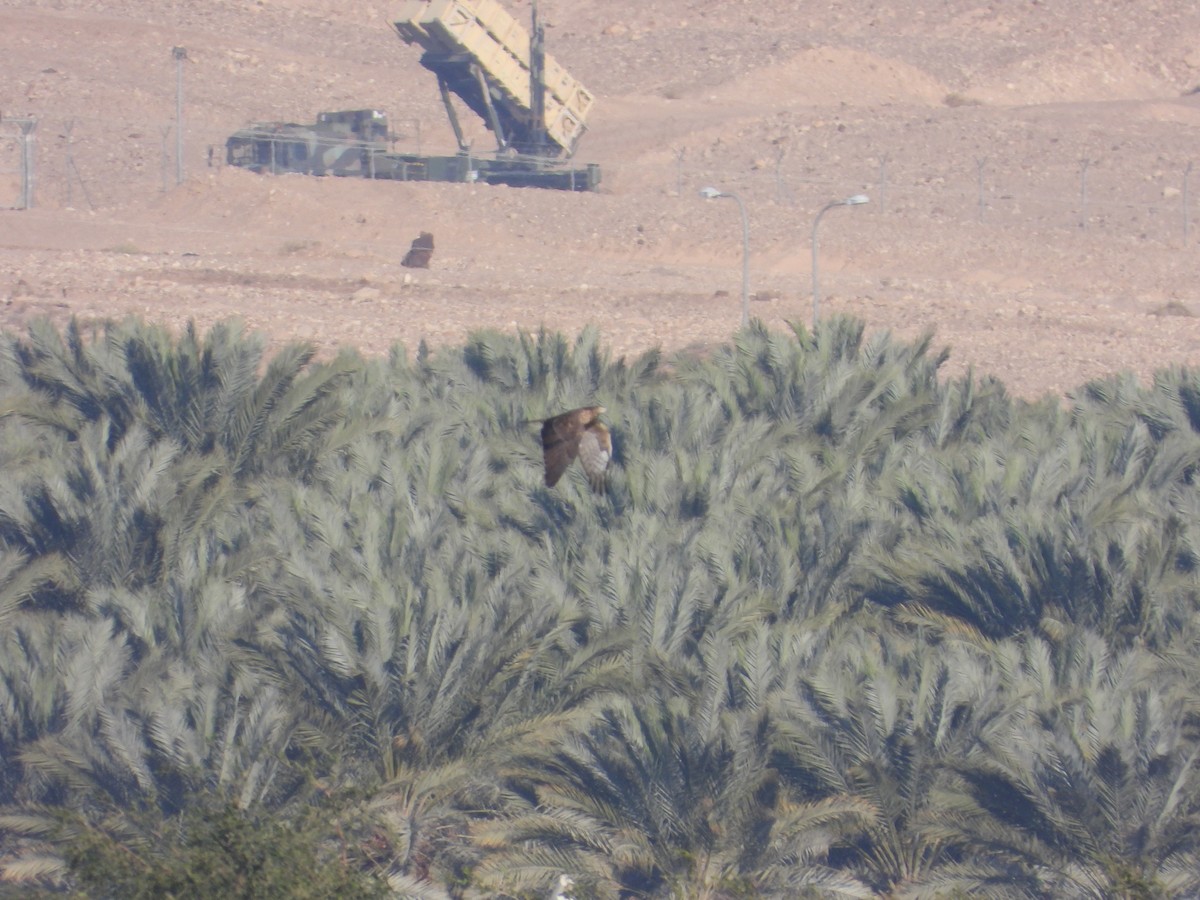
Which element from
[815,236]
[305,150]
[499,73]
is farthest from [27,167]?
[815,236]

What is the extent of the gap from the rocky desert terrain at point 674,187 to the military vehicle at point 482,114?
1.54m

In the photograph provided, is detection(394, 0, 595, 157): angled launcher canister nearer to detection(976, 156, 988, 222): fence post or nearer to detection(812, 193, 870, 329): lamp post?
detection(976, 156, 988, 222): fence post

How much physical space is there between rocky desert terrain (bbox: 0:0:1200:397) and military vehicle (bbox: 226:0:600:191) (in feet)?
5.06

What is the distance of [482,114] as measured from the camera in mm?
37312

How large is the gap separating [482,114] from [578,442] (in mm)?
31936

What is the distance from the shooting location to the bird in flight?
646 centimetres

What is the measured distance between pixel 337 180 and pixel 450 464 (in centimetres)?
2283

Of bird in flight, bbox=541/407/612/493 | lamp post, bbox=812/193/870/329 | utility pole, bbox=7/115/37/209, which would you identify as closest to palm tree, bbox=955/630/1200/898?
bird in flight, bbox=541/407/612/493

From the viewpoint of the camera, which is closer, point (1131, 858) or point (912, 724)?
point (1131, 858)

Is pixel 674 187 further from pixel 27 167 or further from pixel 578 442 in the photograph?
pixel 578 442

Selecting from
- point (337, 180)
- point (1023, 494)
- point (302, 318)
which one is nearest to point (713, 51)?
point (337, 180)

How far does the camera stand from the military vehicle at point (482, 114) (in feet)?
114

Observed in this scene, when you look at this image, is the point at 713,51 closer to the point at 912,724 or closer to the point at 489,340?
the point at 489,340

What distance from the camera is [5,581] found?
1012 cm
